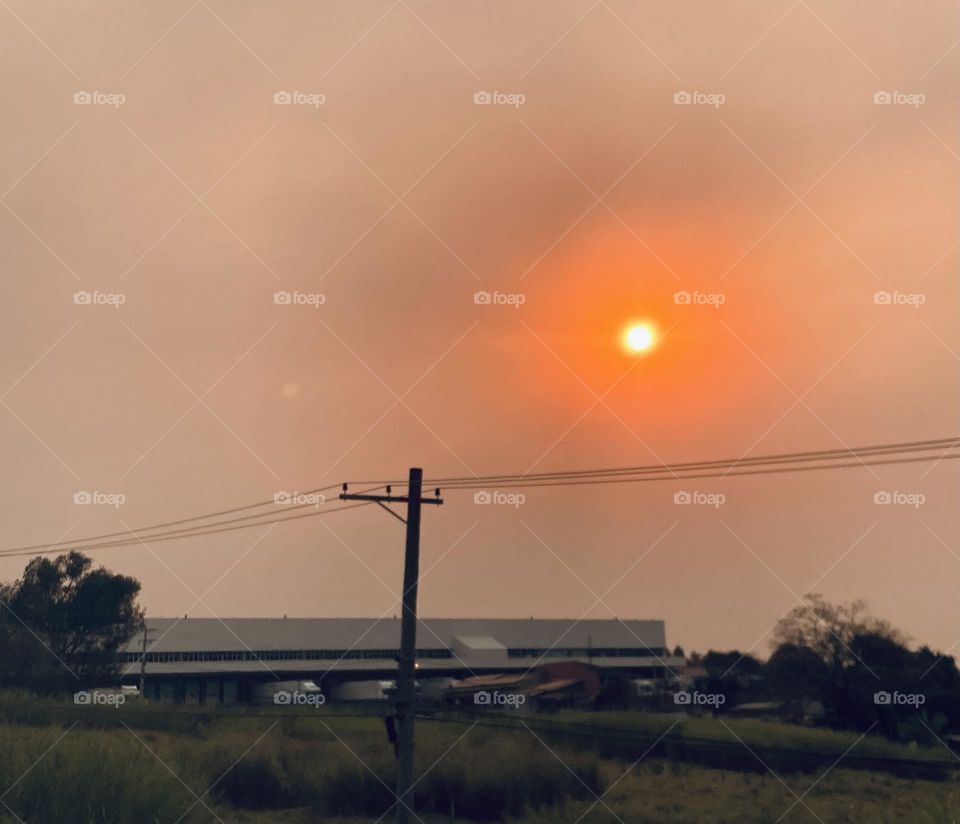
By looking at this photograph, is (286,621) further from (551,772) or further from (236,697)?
(551,772)

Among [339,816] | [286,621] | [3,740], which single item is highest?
[286,621]

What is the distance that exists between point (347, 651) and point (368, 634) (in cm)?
158

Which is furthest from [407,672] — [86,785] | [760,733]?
[760,733]

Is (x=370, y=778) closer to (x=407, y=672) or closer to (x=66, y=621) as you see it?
(x=407, y=672)

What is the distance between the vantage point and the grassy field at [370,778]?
24.8 metres

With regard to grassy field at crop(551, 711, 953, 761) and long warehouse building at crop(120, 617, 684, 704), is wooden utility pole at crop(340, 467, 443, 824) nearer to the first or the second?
grassy field at crop(551, 711, 953, 761)

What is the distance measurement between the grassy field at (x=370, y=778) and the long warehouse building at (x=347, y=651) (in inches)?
381

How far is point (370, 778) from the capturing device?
3131 cm

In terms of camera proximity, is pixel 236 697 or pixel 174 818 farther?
pixel 236 697

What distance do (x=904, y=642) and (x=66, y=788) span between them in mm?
25266

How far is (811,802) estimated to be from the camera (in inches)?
1099

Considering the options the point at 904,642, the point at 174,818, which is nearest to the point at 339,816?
the point at 174,818

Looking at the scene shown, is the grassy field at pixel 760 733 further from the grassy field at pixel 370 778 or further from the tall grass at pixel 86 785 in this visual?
the tall grass at pixel 86 785

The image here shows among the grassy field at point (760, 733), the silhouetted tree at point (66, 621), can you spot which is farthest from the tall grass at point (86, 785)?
the silhouetted tree at point (66, 621)
